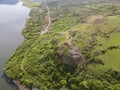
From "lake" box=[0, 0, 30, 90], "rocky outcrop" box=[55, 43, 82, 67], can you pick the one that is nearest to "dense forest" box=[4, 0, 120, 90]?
"rocky outcrop" box=[55, 43, 82, 67]

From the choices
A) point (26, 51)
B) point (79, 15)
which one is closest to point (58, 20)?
point (79, 15)

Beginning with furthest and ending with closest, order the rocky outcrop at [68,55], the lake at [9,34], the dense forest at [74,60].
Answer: the lake at [9,34] < the rocky outcrop at [68,55] < the dense forest at [74,60]

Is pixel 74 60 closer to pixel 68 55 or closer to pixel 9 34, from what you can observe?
pixel 68 55

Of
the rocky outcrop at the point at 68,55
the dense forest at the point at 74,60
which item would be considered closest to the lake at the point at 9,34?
the dense forest at the point at 74,60

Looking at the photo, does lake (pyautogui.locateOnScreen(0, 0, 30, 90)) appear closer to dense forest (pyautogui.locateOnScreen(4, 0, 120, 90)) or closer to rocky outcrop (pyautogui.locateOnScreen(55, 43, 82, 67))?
dense forest (pyautogui.locateOnScreen(4, 0, 120, 90))

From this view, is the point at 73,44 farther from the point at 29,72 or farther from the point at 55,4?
the point at 55,4

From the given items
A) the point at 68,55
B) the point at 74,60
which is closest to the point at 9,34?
the point at 68,55

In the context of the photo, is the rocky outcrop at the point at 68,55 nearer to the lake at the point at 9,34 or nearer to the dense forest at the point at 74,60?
the dense forest at the point at 74,60

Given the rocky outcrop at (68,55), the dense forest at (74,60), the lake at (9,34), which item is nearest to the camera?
the dense forest at (74,60)
